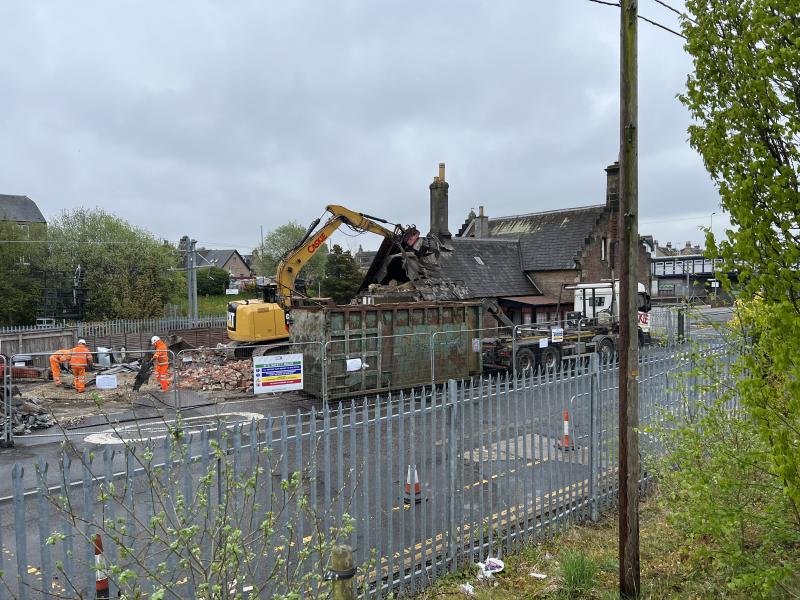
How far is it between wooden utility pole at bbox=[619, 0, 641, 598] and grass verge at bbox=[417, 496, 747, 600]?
0.33 meters

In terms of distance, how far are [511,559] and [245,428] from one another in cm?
629

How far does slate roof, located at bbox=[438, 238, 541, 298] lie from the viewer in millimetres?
27984

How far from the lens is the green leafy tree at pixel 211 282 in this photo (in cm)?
5962

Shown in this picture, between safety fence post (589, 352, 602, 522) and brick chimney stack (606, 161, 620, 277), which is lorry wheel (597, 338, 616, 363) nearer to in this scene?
brick chimney stack (606, 161, 620, 277)

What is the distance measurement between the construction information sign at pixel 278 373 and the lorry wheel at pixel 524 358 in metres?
7.18

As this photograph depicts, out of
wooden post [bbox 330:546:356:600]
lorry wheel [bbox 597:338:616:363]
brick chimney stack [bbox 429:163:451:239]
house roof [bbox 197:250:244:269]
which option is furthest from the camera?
house roof [bbox 197:250:244:269]

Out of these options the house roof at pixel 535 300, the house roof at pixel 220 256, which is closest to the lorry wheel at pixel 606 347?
the house roof at pixel 535 300

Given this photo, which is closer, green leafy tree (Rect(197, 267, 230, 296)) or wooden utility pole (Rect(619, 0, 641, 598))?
wooden utility pole (Rect(619, 0, 641, 598))

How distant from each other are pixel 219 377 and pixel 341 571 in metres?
14.5

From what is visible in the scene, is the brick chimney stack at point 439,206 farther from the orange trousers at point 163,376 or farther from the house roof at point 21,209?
the house roof at point 21,209

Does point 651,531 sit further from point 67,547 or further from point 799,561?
point 67,547

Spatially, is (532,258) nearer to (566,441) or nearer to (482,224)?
(482,224)

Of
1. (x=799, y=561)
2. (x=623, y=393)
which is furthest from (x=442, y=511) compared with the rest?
(x=799, y=561)

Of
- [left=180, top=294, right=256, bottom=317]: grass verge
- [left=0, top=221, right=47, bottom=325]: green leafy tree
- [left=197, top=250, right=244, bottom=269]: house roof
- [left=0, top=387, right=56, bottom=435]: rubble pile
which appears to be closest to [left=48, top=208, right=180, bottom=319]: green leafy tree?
[left=0, top=221, right=47, bottom=325]: green leafy tree
